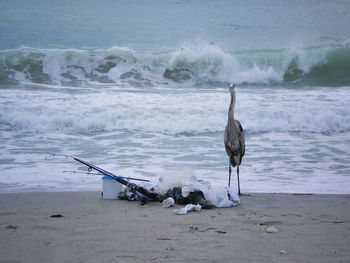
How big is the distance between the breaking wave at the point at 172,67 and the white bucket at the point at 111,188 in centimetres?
1174

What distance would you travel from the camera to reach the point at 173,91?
16.9 metres

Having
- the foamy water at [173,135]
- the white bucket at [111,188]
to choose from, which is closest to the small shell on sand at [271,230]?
the foamy water at [173,135]

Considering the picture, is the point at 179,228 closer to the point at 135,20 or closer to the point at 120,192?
the point at 120,192

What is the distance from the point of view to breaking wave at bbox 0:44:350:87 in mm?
18703

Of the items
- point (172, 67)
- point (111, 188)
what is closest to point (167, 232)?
point (111, 188)

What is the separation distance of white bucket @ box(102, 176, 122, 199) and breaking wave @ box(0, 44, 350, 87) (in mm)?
11739

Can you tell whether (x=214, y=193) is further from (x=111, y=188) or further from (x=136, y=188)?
(x=111, y=188)

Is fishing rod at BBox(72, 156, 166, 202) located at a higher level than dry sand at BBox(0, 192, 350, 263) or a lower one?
higher

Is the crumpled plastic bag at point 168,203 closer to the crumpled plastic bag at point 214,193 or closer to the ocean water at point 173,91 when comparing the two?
the crumpled plastic bag at point 214,193

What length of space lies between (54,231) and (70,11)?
26.2 m

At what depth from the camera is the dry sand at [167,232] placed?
4.28 meters

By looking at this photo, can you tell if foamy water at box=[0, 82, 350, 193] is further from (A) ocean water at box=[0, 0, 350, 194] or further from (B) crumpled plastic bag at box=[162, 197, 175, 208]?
(B) crumpled plastic bag at box=[162, 197, 175, 208]

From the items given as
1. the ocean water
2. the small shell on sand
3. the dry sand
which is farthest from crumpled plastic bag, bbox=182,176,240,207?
the small shell on sand

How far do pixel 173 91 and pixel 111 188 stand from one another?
10770mm
